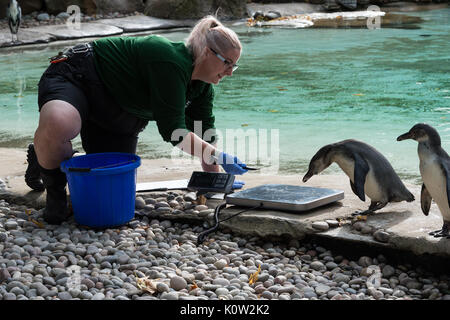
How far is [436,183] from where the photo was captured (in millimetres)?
2455

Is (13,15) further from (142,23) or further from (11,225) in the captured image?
(11,225)

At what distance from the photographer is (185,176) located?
3.67 metres

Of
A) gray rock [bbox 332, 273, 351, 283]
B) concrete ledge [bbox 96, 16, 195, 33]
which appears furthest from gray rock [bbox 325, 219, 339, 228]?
concrete ledge [bbox 96, 16, 195, 33]

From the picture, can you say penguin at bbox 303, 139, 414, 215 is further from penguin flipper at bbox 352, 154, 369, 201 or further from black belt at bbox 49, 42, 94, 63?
black belt at bbox 49, 42, 94, 63

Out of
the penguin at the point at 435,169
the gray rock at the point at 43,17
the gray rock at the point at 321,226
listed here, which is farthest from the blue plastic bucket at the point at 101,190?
the gray rock at the point at 43,17

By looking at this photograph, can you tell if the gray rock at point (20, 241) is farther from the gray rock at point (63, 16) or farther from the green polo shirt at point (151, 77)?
the gray rock at point (63, 16)

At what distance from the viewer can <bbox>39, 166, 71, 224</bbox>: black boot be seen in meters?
2.90

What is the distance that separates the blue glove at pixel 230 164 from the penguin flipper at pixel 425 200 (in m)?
0.84

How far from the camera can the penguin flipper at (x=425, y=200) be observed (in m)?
2.57

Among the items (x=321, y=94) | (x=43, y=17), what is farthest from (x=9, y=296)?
(x=43, y=17)

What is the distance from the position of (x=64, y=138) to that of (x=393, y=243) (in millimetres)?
1500
